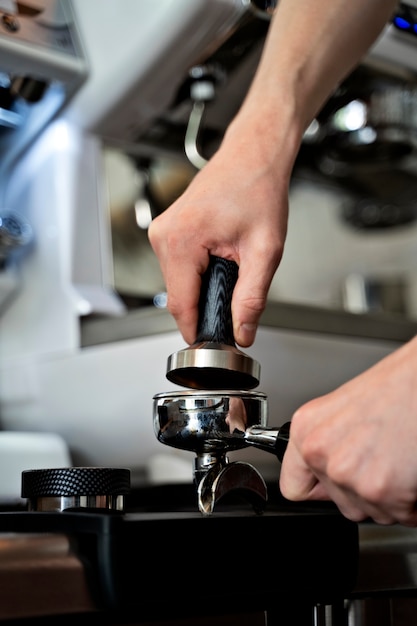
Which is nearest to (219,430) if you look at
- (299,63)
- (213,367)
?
(213,367)

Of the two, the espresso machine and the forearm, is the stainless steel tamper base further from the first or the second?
the forearm

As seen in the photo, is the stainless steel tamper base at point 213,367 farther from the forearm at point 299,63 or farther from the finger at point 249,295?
the forearm at point 299,63

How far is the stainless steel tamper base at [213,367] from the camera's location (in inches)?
17.4

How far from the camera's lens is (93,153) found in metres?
0.85

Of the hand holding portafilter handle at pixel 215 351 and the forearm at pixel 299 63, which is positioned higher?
the forearm at pixel 299 63

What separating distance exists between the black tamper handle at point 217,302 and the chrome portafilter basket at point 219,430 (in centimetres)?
5

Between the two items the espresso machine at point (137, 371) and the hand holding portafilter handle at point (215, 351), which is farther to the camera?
the hand holding portafilter handle at point (215, 351)

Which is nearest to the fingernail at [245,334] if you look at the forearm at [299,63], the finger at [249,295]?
the finger at [249,295]

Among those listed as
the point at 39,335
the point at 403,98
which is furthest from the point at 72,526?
the point at 403,98

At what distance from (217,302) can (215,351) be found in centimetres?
5

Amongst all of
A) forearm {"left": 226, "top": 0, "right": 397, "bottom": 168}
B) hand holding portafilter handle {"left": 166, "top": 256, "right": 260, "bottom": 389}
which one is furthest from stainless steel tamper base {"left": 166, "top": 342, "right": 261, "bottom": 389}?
forearm {"left": 226, "top": 0, "right": 397, "bottom": 168}

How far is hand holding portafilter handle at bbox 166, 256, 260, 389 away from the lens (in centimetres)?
44

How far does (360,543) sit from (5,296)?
0.57 meters

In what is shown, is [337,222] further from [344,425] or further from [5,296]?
[344,425]
